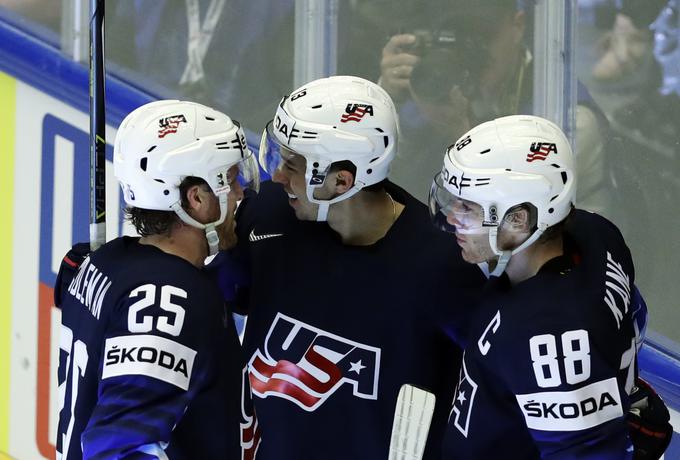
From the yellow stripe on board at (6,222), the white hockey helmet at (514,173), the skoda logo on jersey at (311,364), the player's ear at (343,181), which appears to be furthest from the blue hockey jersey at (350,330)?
the yellow stripe on board at (6,222)

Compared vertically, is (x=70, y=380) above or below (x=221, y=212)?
below

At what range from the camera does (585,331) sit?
1.89m

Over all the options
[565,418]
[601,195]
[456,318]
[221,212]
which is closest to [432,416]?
[456,318]

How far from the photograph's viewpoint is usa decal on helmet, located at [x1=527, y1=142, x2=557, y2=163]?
2000 mm

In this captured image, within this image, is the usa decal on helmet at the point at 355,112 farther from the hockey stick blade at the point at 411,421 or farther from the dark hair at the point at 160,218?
the hockey stick blade at the point at 411,421

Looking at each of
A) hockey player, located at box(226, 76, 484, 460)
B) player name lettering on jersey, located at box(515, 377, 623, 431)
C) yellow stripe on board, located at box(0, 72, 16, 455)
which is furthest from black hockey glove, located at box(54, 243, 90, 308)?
yellow stripe on board, located at box(0, 72, 16, 455)

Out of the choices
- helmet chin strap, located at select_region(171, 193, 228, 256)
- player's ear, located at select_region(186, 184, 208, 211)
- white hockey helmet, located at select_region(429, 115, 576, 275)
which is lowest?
helmet chin strap, located at select_region(171, 193, 228, 256)

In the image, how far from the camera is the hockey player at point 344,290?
223 centimetres

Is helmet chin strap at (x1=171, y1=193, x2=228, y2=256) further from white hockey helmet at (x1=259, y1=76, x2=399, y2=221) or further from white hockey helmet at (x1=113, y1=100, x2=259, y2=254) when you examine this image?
white hockey helmet at (x1=259, y1=76, x2=399, y2=221)

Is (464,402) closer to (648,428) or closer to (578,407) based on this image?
(578,407)

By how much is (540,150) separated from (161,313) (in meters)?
0.67

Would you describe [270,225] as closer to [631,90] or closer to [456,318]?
[456,318]

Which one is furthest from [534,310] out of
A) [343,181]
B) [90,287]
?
[90,287]

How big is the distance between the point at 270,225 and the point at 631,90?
982 millimetres
